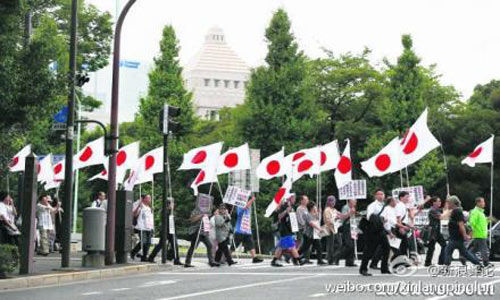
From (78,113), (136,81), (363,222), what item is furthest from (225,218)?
(136,81)

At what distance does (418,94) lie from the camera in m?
54.3

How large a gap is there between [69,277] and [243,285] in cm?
399

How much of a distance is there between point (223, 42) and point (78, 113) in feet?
433

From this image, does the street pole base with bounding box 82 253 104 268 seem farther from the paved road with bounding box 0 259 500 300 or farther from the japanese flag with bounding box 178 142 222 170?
the japanese flag with bounding box 178 142 222 170

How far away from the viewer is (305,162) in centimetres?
3309

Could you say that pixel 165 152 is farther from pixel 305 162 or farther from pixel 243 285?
pixel 305 162

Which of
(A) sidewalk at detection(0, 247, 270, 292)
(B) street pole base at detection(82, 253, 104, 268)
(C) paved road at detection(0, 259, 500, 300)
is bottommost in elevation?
(C) paved road at detection(0, 259, 500, 300)

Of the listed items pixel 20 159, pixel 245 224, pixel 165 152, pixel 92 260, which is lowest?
pixel 92 260

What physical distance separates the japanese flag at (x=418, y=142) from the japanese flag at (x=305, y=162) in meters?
5.52

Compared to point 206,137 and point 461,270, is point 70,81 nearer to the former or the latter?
point 461,270

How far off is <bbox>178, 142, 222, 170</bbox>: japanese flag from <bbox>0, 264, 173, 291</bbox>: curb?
5.36 metres

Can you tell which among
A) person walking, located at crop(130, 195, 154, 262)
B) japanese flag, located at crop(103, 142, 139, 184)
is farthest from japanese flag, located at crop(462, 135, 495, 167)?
person walking, located at crop(130, 195, 154, 262)

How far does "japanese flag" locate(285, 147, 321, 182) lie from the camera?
107 ft

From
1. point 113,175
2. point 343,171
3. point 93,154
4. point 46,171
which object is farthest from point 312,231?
point 46,171
